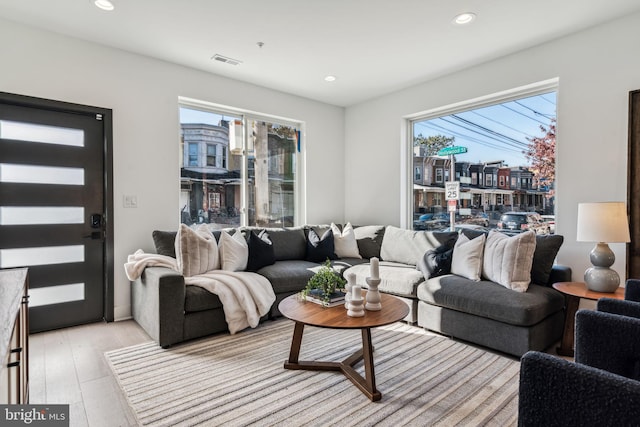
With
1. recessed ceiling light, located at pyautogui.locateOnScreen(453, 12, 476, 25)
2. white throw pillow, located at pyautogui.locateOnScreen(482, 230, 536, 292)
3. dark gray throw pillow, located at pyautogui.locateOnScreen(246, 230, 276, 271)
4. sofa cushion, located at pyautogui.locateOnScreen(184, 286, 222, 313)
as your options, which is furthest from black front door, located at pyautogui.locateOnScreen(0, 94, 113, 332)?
white throw pillow, located at pyautogui.locateOnScreen(482, 230, 536, 292)

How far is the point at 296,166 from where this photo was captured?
16.1 ft

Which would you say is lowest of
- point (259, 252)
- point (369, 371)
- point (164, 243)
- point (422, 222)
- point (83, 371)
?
point (83, 371)

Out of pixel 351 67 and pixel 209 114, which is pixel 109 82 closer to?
pixel 209 114

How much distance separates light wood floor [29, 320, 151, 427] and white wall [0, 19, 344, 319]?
459 millimetres

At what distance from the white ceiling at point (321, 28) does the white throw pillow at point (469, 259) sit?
187cm

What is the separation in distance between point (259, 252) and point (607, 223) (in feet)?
9.76

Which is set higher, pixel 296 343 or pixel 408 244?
pixel 408 244

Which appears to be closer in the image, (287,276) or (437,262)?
(437,262)

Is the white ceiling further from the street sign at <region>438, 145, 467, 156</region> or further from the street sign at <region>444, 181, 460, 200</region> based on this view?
the street sign at <region>444, 181, 460, 200</region>

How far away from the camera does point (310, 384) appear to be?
7.00 feet

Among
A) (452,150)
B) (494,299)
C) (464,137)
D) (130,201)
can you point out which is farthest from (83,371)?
(464,137)

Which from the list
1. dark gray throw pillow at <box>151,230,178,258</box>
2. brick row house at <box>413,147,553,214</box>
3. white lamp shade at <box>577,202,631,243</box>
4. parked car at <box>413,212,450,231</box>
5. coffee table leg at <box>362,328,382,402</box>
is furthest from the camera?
parked car at <box>413,212,450,231</box>

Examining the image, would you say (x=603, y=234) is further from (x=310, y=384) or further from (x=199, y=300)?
(x=199, y=300)

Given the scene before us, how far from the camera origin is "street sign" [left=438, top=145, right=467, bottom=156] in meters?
4.07
